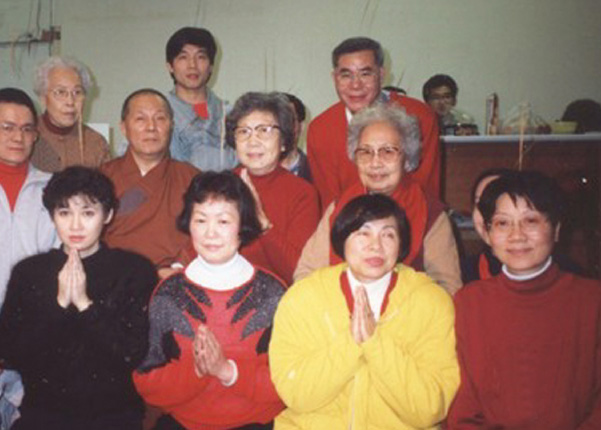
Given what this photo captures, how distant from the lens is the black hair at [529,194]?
1700 mm

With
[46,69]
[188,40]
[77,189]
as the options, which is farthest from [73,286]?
[188,40]

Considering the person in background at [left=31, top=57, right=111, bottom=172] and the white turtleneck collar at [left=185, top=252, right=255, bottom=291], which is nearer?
the white turtleneck collar at [left=185, top=252, right=255, bottom=291]

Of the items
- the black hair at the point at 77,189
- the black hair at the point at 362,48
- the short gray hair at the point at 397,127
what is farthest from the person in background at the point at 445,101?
the black hair at the point at 77,189

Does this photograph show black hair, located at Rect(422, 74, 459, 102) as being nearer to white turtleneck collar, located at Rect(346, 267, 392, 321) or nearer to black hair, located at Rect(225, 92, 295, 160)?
black hair, located at Rect(225, 92, 295, 160)

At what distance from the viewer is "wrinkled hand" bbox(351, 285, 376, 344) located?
5.11 ft

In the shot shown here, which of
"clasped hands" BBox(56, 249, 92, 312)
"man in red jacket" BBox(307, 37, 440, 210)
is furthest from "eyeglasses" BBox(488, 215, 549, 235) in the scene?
"clasped hands" BBox(56, 249, 92, 312)

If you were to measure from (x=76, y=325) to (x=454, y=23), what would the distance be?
442 centimetres

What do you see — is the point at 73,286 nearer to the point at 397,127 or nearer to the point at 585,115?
the point at 397,127

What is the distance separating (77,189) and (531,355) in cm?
153

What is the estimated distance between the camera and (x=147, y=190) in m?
2.40

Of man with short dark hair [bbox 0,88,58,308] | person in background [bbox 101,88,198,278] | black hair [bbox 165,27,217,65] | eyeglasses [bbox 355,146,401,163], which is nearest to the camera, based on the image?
eyeglasses [bbox 355,146,401,163]

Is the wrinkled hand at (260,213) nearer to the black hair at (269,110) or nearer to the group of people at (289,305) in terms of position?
the group of people at (289,305)

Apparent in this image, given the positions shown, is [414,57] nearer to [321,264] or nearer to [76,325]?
[321,264]

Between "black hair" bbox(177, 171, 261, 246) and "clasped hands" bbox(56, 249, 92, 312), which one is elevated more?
"black hair" bbox(177, 171, 261, 246)
